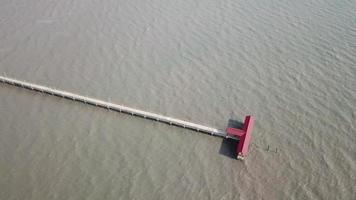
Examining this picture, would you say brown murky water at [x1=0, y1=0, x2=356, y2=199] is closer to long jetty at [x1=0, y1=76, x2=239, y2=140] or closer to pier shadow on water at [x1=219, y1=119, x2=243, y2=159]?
pier shadow on water at [x1=219, y1=119, x2=243, y2=159]

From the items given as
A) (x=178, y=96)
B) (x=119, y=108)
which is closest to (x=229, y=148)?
(x=178, y=96)

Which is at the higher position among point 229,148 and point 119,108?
point 119,108

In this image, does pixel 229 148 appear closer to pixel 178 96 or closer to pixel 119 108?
pixel 178 96

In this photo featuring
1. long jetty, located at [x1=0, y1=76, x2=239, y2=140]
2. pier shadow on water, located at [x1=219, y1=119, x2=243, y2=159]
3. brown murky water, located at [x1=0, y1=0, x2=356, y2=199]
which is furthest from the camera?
long jetty, located at [x1=0, y1=76, x2=239, y2=140]

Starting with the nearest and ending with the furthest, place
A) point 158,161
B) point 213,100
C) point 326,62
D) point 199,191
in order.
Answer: point 199,191 → point 158,161 → point 213,100 → point 326,62

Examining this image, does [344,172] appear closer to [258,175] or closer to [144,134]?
[258,175]

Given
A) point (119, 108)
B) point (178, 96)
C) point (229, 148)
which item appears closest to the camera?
point (229, 148)

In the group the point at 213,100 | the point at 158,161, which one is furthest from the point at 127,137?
the point at 213,100

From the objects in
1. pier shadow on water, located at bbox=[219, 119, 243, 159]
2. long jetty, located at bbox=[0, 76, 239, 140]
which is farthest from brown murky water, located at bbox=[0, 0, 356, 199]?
long jetty, located at bbox=[0, 76, 239, 140]

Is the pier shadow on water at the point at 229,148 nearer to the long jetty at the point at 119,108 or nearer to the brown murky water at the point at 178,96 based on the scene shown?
the brown murky water at the point at 178,96
